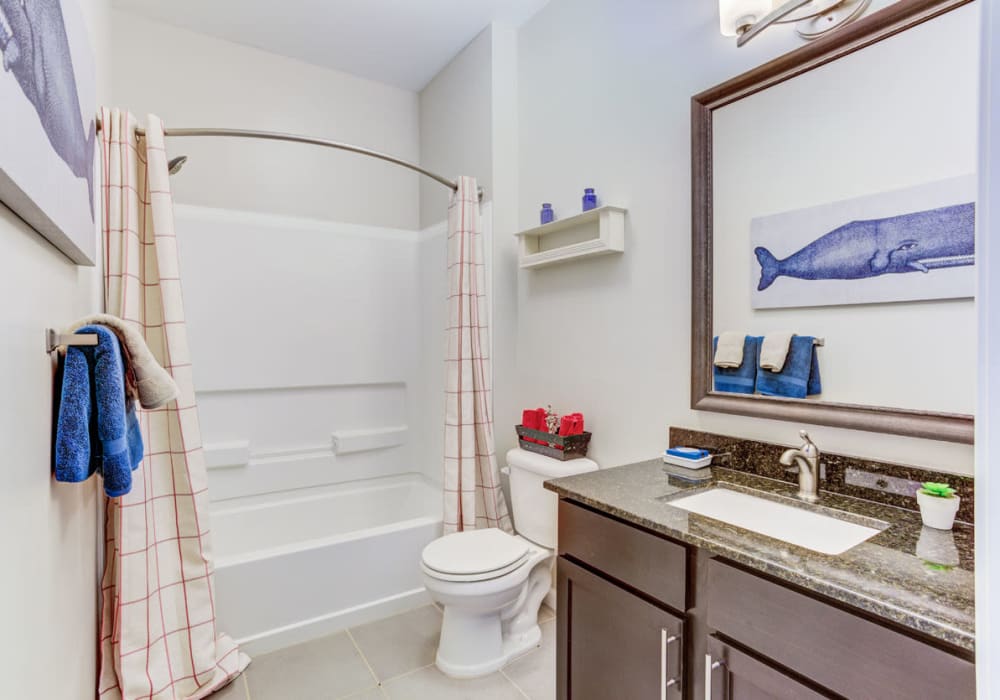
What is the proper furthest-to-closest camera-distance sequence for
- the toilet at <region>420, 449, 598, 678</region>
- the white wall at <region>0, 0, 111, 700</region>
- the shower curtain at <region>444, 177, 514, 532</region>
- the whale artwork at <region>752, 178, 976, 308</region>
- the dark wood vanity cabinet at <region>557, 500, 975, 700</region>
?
1. the shower curtain at <region>444, 177, 514, 532</region>
2. the toilet at <region>420, 449, 598, 678</region>
3. the whale artwork at <region>752, 178, 976, 308</region>
4. the dark wood vanity cabinet at <region>557, 500, 975, 700</region>
5. the white wall at <region>0, 0, 111, 700</region>

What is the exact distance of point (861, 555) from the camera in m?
1.00

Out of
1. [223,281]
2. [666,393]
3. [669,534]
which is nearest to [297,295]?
[223,281]

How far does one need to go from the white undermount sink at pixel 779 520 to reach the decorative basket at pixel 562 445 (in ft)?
2.40

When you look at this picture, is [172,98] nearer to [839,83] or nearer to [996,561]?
[839,83]

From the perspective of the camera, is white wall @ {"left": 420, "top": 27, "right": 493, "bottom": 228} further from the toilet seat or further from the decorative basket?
the toilet seat

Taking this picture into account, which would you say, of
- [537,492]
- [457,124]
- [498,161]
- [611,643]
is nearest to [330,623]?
[537,492]

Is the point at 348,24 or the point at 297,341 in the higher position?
the point at 348,24

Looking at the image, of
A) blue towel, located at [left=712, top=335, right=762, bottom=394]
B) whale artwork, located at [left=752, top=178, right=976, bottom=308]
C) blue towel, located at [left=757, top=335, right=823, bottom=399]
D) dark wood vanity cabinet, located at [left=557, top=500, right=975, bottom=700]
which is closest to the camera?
dark wood vanity cabinet, located at [left=557, top=500, right=975, bottom=700]

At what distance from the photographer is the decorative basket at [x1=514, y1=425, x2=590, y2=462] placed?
6.97 ft

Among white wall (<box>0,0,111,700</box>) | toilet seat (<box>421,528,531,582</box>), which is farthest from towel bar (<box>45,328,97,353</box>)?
toilet seat (<box>421,528,531,582</box>)

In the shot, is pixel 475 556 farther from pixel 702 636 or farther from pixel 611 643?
pixel 702 636

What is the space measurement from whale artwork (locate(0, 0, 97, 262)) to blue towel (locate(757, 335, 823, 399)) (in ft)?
5.47

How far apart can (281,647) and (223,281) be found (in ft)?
5.74

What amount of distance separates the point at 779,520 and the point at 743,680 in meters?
0.40
